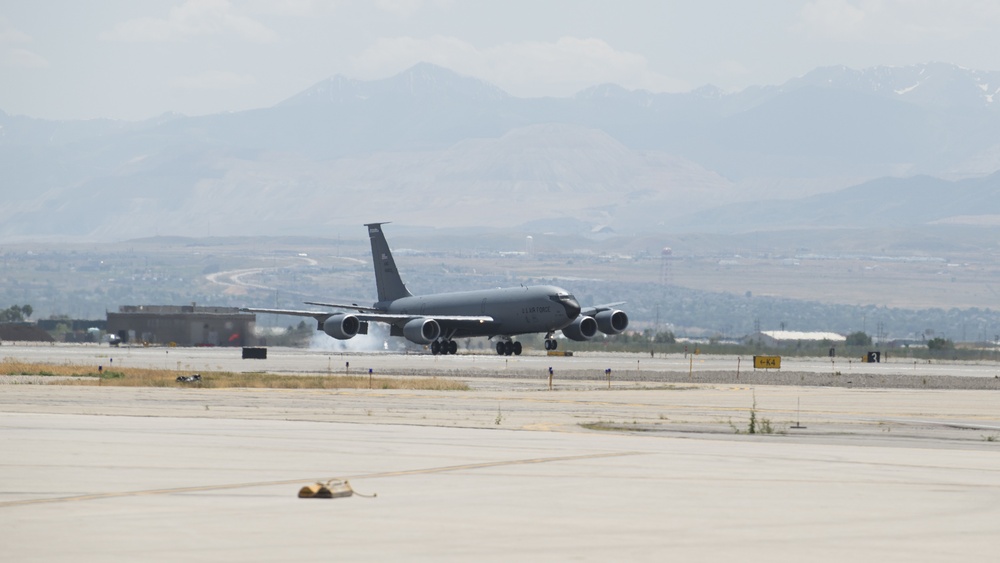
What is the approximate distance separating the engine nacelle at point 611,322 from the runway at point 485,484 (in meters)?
61.1

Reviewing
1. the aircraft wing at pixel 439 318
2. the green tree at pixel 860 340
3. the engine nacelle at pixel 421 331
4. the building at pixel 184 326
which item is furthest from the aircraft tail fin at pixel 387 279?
the green tree at pixel 860 340

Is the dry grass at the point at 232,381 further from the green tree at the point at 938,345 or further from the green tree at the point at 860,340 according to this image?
the green tree at the point at 860,340

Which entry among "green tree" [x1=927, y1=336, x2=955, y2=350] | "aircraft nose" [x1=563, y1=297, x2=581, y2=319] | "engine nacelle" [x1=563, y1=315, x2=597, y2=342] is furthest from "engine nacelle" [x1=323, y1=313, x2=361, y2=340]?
"green tree" [x1=927, y1=336, x2=955, y2=350]

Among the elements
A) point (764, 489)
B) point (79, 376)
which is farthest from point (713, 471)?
point (79, 376)

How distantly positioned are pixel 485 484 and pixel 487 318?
76.5 meters

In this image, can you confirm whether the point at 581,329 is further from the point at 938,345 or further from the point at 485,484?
the point at 485,484

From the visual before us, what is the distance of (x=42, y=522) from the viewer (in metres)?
17.6

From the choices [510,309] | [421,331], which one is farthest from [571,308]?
[421,331]

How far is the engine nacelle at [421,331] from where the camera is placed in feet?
325

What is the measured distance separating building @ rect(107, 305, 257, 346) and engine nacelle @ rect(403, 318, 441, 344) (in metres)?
46.6

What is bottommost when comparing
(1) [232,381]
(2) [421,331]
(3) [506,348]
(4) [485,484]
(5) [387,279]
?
(4) [485,484]

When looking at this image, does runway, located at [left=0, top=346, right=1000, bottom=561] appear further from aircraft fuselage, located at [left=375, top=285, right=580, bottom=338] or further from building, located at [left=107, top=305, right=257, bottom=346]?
building, located at [left=107, top=305, right=257, bottom=346]

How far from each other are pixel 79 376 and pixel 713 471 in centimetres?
4141

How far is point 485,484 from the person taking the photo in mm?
22109
